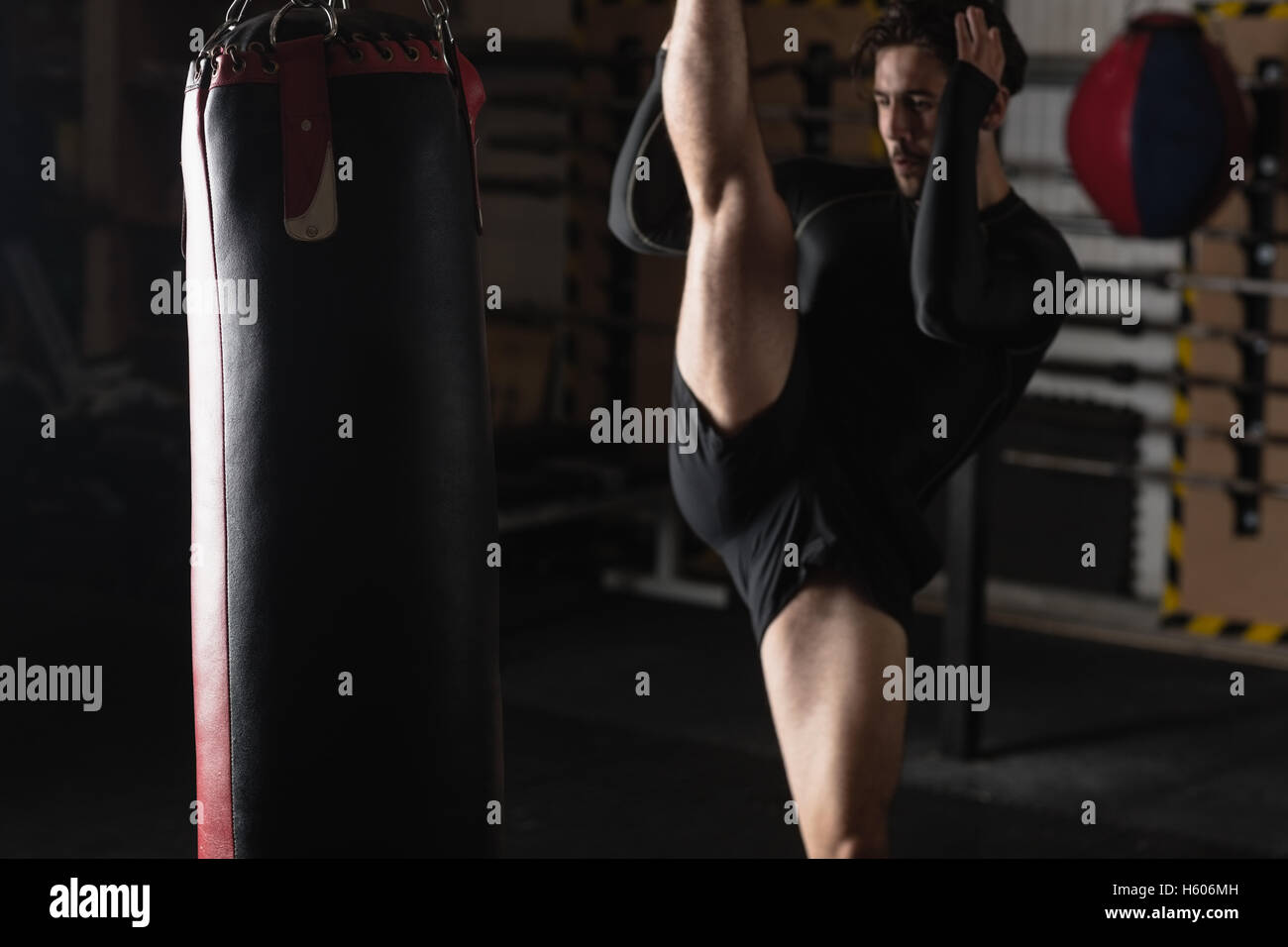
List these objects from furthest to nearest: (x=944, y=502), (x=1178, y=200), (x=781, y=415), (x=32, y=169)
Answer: (x=32, y=169) → (x=944, y=502) → (x=1178, y=200) → (x=781, y=415)

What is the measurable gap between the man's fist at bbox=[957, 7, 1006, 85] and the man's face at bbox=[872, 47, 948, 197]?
8 centimetres

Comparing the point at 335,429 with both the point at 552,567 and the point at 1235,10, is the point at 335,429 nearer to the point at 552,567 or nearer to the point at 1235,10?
the point at 1235,10

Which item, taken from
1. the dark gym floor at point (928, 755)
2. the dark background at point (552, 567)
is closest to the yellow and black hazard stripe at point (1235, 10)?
the dark background at point (552, 567)

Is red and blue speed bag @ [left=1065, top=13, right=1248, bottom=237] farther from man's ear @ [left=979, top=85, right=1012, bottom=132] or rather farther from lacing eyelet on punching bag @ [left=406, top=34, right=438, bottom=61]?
lacing eyelet on punching bag @ [left=406, top=34, right=438, bottom=61]

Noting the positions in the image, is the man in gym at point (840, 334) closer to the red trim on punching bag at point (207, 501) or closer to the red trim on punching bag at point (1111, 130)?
the red trim on punching bag at point (207, 501)

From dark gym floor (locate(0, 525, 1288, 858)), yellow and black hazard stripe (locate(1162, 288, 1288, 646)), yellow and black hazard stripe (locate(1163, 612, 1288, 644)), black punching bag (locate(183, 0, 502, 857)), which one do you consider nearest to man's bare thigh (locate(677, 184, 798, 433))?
black punching bag (locate(183, 0, 502, 857))

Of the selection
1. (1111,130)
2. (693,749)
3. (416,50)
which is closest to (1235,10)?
(1111,130)

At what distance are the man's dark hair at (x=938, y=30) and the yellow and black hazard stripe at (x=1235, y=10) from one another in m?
2.92

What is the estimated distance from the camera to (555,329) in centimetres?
612

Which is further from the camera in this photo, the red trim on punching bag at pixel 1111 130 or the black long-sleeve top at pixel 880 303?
the red trim on punching bag at pixel 1111 130

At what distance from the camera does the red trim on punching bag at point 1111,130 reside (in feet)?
14.4
